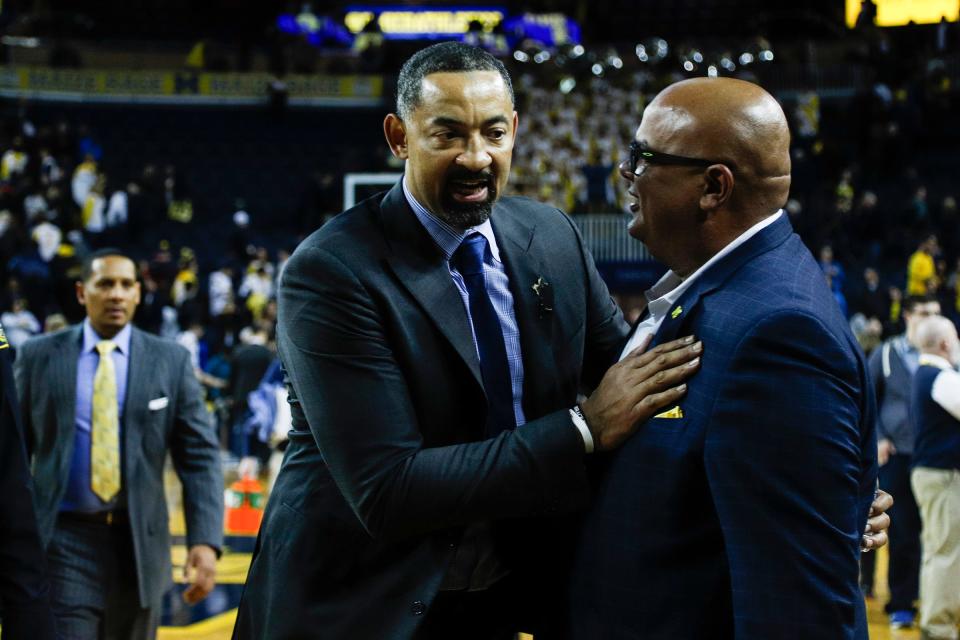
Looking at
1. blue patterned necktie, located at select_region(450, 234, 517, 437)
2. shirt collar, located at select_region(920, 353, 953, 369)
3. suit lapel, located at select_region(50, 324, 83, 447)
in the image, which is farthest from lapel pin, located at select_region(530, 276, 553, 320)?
shirt collar, located at select_region(920, 353, 953, 369)

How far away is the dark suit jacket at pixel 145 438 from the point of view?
15.1 feet

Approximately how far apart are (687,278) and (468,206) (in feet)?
1.62

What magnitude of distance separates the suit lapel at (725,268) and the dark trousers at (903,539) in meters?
5.92

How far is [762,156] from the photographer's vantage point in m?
2.15

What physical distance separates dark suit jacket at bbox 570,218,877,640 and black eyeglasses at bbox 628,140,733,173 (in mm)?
176

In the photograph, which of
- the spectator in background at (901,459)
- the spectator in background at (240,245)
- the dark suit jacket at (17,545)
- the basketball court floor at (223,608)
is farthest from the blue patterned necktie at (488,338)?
the spectator in background at (240,245)

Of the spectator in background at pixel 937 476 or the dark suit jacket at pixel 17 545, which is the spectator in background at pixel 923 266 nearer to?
the spectator in background at pixel 937 476

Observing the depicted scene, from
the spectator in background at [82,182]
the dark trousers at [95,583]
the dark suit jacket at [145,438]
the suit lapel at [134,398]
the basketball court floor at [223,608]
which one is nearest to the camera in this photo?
the dark trousers at [95,583]

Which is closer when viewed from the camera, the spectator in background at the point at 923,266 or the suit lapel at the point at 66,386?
the suit lapel at the point at 66,386

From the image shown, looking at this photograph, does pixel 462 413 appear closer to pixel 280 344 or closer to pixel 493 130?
pixel 280 344

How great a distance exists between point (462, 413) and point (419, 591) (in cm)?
37

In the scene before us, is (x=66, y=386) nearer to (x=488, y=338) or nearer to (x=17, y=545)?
(x=17, y=545)

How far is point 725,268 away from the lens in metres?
2.18

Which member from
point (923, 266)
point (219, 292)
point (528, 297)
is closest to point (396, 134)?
point (528, 297)
